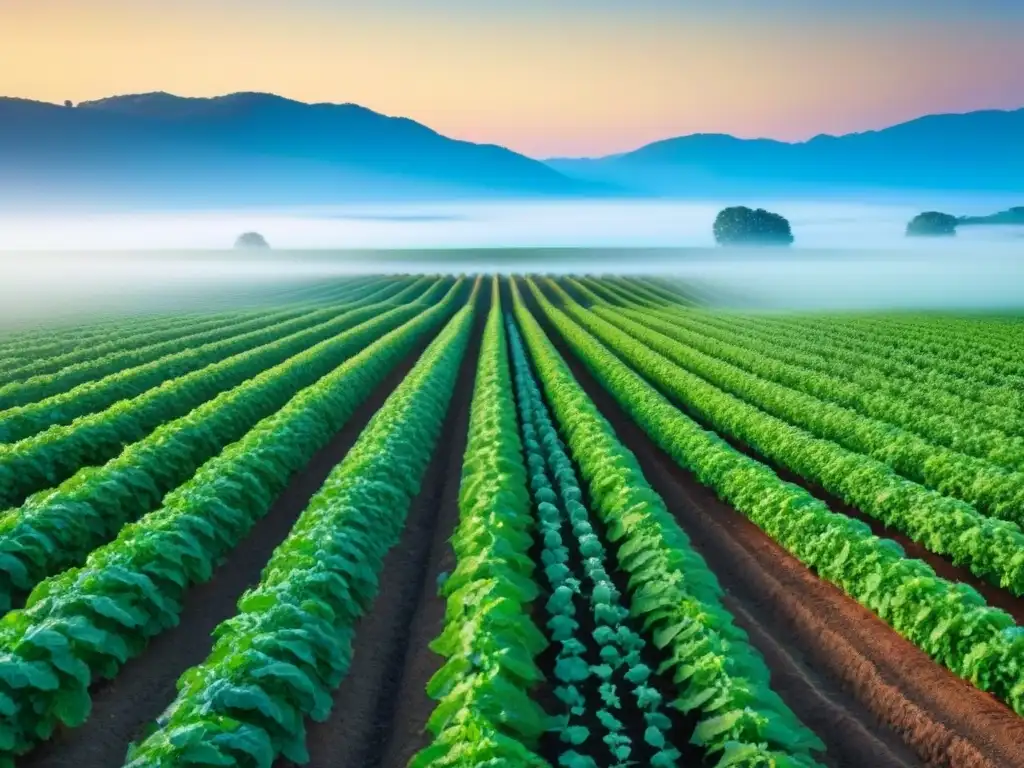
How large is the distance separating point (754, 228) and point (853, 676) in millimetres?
150089

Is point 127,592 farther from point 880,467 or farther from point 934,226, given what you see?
point 934,226

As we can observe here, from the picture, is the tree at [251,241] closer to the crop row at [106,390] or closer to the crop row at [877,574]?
the crop row at [106,390]

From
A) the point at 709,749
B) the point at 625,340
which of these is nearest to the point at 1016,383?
the point at 625,340

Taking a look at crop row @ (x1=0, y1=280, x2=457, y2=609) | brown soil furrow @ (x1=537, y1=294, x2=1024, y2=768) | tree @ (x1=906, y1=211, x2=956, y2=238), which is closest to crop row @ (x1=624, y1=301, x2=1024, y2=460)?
brown soil furrow @ (x1=537, y1=294, x2=1024, y2=768)

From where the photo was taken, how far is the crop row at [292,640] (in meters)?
6.19

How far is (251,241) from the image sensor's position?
7092 inches

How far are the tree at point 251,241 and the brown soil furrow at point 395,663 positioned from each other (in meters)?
177

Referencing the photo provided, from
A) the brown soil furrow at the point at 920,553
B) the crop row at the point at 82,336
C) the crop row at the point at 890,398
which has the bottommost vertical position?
the brown soil furrow at the point at 920,553

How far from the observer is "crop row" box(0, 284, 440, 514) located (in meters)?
14.3

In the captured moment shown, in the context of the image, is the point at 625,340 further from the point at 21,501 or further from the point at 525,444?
the point at 21,501

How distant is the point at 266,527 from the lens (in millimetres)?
13883

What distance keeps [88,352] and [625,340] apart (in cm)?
2167

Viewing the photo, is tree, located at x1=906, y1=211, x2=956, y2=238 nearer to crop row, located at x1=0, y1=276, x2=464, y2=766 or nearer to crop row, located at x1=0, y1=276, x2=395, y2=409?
crop row, located at x1=0, y1=276, x2=395, y2=409

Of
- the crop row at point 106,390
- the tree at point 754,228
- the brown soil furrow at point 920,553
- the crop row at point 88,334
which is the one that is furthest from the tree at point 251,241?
the brown soil furrow at point 920,553
